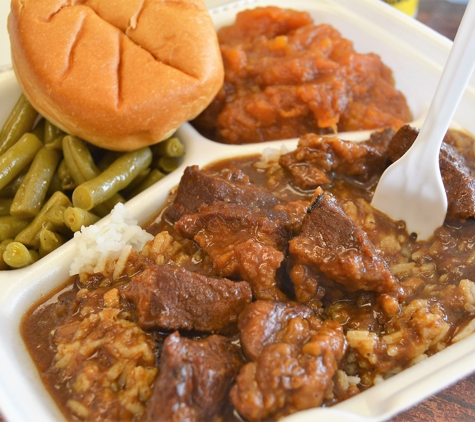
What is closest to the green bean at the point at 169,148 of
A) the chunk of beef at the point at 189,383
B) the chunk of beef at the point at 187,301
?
the chunk of beef at the point at 187,301

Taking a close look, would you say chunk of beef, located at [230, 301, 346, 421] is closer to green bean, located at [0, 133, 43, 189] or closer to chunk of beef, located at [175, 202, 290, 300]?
chunk of beef, located at [175, 202, 290, 300]

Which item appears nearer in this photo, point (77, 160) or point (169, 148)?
point (77, 160)

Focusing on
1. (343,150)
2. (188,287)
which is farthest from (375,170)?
(188,287)

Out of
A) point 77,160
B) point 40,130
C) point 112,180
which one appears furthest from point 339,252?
point 40,130

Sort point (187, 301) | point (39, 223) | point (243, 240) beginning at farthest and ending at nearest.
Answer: point (39, 223) < point (243, 240) < point (187, 301)

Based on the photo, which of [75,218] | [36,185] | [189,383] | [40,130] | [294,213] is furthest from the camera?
[40,130]

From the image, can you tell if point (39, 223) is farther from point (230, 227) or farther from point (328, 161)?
point (328, 161)
